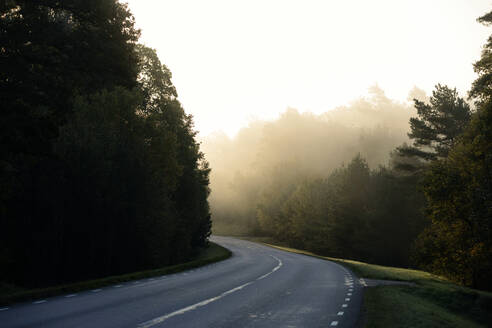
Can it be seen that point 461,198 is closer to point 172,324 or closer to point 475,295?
point 475,295

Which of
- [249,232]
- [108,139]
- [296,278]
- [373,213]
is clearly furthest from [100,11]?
[249,232]

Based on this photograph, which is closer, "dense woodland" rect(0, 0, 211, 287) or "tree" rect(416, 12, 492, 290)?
"dense woodland" rect(0, 0, 211, 287)

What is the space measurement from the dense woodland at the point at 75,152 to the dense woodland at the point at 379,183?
17.4 meters

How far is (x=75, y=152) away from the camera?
819 inches

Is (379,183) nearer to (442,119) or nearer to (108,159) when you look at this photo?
(442,119)

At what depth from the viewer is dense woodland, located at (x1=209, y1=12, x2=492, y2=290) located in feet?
83.3

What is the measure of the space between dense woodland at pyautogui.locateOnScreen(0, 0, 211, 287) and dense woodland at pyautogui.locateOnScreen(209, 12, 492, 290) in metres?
17.4

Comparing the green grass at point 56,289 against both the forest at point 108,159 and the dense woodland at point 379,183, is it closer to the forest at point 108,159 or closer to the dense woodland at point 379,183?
the forest at point 108,159

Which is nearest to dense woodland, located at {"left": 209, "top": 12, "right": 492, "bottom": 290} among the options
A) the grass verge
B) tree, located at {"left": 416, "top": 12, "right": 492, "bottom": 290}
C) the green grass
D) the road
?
tree, located at {"left": 416, "top": 12, "right": 492, "bottom": 290}

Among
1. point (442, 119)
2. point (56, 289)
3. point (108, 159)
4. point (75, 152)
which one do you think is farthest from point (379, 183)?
point (56, 289)

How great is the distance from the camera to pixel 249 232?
433 ft

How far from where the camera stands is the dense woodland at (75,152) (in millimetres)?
15625

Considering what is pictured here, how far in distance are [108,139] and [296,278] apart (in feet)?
39.4

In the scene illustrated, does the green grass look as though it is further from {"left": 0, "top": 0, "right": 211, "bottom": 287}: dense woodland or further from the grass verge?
the grass verge
